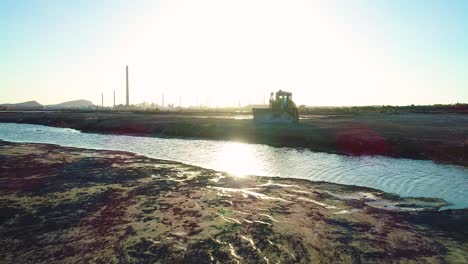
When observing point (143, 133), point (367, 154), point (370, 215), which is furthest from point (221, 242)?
point (143, 133)


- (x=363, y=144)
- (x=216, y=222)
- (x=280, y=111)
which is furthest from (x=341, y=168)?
(x=280, y=111)

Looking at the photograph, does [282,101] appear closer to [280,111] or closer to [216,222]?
[280,111]

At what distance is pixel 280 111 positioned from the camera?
4259 cm

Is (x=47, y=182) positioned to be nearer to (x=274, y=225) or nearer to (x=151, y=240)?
(x=151, y=240)

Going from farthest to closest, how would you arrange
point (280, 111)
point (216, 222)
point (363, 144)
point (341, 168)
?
1. point (280, 111)
2. point (363, 144)
3. point (341, 168)
4. point (216, 222)

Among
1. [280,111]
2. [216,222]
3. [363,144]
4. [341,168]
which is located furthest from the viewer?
[280,111]

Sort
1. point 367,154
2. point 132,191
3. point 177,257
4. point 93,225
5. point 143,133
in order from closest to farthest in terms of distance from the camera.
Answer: point 177,257
point 93,225
point 132,191
point 367,154
point 143,133

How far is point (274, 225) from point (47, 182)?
8.89 m

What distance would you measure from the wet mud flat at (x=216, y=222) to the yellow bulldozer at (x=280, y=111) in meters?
29.4

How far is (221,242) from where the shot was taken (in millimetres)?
7328

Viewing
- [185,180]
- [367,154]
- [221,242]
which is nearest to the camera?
[221,242]

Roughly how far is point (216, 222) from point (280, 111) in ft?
115

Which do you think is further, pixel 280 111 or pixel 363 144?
pixel 280 111

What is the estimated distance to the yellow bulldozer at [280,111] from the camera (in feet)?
140
